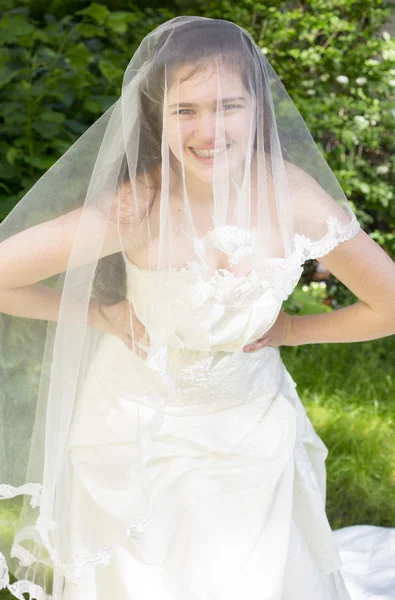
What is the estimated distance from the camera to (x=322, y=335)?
2668mm

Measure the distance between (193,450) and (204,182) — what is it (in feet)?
2.19

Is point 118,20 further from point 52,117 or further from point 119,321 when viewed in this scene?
point 119,321

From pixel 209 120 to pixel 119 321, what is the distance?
1.84ft

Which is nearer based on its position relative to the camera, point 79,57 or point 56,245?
point 56,245

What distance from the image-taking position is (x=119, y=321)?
226cm

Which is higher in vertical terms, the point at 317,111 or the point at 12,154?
the point at 12,154

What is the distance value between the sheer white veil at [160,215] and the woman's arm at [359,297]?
0.10 metres

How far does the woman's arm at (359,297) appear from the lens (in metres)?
2.29

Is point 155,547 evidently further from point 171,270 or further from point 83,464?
point 171,270

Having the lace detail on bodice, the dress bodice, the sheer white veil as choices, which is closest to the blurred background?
the sheer white veil

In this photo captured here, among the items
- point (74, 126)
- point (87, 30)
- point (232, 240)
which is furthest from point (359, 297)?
point (87, 30)

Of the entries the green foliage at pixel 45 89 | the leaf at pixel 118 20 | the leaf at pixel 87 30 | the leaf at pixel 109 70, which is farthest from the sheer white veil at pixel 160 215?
the leaf at pixel 118 20

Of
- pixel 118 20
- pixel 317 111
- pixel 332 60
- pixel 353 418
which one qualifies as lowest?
pixel 353 418

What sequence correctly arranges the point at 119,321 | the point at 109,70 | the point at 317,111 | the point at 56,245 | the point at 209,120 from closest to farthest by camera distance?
1. the point at 209,120
2. the point at 56,245
3. the point at 119,321
4. the point at 109,70
5. the point at 317,111
